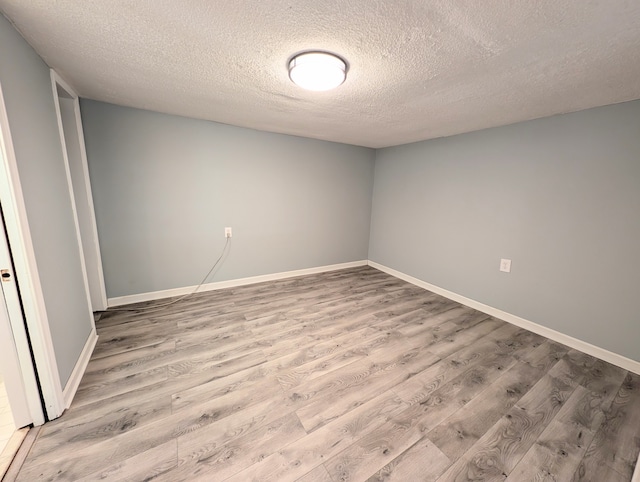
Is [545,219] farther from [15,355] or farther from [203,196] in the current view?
[15,355]

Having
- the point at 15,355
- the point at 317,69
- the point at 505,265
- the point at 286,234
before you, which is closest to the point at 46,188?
the point at 15,355

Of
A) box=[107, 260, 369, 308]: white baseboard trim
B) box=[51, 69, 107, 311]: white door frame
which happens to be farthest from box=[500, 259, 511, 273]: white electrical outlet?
box=[51, 69, 107, 311]: white door frame

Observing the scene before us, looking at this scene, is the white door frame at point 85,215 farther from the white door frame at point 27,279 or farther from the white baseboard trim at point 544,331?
the white baseboard trim at point 544,331

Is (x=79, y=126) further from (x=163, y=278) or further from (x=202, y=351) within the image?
(x=202, y=351)

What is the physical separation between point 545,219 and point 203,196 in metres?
3.56

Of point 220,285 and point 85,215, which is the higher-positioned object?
point 85,215

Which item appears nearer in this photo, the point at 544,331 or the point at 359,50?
the point at 359,50

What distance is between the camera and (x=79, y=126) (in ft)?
6.97

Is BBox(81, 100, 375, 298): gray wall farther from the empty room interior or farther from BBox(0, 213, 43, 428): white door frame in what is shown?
BBox(0, 213, 43, 428): white door frame

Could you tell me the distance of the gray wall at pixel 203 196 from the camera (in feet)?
7.98

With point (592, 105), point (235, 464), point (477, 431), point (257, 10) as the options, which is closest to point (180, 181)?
point (257, 10)

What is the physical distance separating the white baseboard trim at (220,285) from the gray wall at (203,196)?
0.21 feet

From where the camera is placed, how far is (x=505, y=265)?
101 inches

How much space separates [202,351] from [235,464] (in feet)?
3.22
